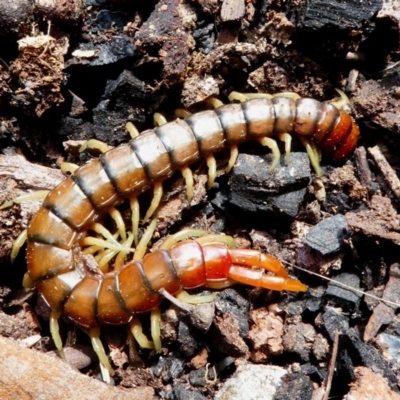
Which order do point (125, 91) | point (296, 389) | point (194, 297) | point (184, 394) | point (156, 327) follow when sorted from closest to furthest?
1. point (296, 389)
2. point (184, 394)
3. point (156, 327)
4. point (194, 297)
5. point (125, 91)

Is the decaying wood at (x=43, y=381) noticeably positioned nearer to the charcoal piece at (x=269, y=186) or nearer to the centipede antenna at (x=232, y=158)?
the charcoal piece at (x=269, y=186)

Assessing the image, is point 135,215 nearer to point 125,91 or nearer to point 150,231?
point 150,231

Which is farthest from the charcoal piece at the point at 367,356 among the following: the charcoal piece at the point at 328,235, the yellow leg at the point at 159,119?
the yellow leg at the point at 159,119

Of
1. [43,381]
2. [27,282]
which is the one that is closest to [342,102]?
[27,282]

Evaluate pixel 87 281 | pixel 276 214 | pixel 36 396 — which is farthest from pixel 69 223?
pixel 276 214

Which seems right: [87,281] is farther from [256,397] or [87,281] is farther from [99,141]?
[256,397]

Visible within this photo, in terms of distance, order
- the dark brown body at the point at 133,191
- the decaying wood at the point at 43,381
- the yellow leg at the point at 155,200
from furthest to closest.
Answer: the yellow leg at the point at 155,200
the dark brown body at the point at 133,191
the decaying wood at the point at 43,381

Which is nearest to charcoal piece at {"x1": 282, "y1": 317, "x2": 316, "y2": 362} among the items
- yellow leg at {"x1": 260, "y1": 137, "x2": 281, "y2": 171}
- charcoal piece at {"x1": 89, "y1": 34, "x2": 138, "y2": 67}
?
yellow leg at {"x1": 260, "y1": 137, "x2": 281, "y2": 171}
